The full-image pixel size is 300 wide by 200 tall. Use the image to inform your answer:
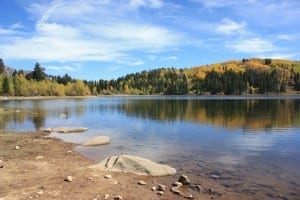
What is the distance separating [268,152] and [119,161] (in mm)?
15703

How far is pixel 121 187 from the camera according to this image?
69.2 ft

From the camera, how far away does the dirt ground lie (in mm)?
19323

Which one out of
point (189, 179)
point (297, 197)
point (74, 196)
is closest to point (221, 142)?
point (189, 179)

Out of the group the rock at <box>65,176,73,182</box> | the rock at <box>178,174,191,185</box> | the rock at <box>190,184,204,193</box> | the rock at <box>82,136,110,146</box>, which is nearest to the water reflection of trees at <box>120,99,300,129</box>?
the rock at <box>82,136,110,146</box>

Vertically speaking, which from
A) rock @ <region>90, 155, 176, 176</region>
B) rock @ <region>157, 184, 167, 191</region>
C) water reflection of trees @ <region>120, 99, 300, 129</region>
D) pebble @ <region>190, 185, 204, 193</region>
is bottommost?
water reflection of trees @ <region>120, 99, 300, 129</region>

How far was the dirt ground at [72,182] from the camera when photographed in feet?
63.4

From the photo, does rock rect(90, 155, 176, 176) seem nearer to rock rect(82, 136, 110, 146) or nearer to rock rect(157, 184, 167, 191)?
rock rect(157, 184, 167, 191)

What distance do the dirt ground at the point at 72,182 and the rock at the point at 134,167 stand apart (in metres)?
0.77

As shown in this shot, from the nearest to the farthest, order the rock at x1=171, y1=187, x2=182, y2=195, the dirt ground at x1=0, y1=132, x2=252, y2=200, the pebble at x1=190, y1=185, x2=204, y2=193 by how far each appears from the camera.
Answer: the dirt ground at x1=0, y1=132, x2=252, y2=200
the rock at x1=171, y1=187, x2=182, y2=195
the pebble at x1=190, y1=185, x2=204, y2=193

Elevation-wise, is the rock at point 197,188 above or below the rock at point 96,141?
below

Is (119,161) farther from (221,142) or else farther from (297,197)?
(221,142)

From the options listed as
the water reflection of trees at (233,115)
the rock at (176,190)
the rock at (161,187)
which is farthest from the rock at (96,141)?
the water reflection of trees at (233,115)

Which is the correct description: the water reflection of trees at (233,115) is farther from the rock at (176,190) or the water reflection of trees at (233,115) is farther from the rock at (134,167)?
the rock at (176,190)

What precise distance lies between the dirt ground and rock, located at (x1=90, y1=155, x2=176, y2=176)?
0.77 m
